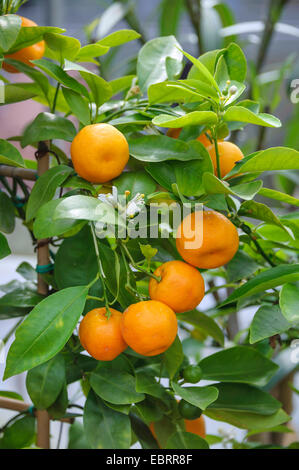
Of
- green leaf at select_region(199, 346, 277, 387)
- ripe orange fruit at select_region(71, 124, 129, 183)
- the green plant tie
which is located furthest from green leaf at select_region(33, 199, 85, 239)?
green leaf at select_region(199, 346, 277, 387)

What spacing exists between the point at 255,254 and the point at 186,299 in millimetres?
240

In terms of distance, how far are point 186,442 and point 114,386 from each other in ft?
0.39

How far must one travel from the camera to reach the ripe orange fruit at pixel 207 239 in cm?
46

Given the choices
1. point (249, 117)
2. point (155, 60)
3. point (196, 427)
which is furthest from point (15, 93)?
point (196, 427)

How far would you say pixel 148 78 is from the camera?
23.4 inches

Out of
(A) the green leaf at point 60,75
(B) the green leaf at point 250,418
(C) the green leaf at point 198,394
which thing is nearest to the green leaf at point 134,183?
(A) the green leaf at point 60,75

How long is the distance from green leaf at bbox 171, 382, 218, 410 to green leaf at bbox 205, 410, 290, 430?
12cm

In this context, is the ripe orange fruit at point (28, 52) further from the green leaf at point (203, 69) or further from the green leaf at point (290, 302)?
the green leaf at point (290, 302)

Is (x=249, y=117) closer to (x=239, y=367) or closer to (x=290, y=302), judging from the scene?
(x=290, y=302)

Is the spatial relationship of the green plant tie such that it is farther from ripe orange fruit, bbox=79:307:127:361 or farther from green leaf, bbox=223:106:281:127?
green leaf, bbox=223:106:281:127

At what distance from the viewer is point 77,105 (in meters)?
0.54

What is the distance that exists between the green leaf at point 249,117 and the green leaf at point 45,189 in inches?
7.6

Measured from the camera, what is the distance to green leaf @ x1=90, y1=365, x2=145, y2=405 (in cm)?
52
